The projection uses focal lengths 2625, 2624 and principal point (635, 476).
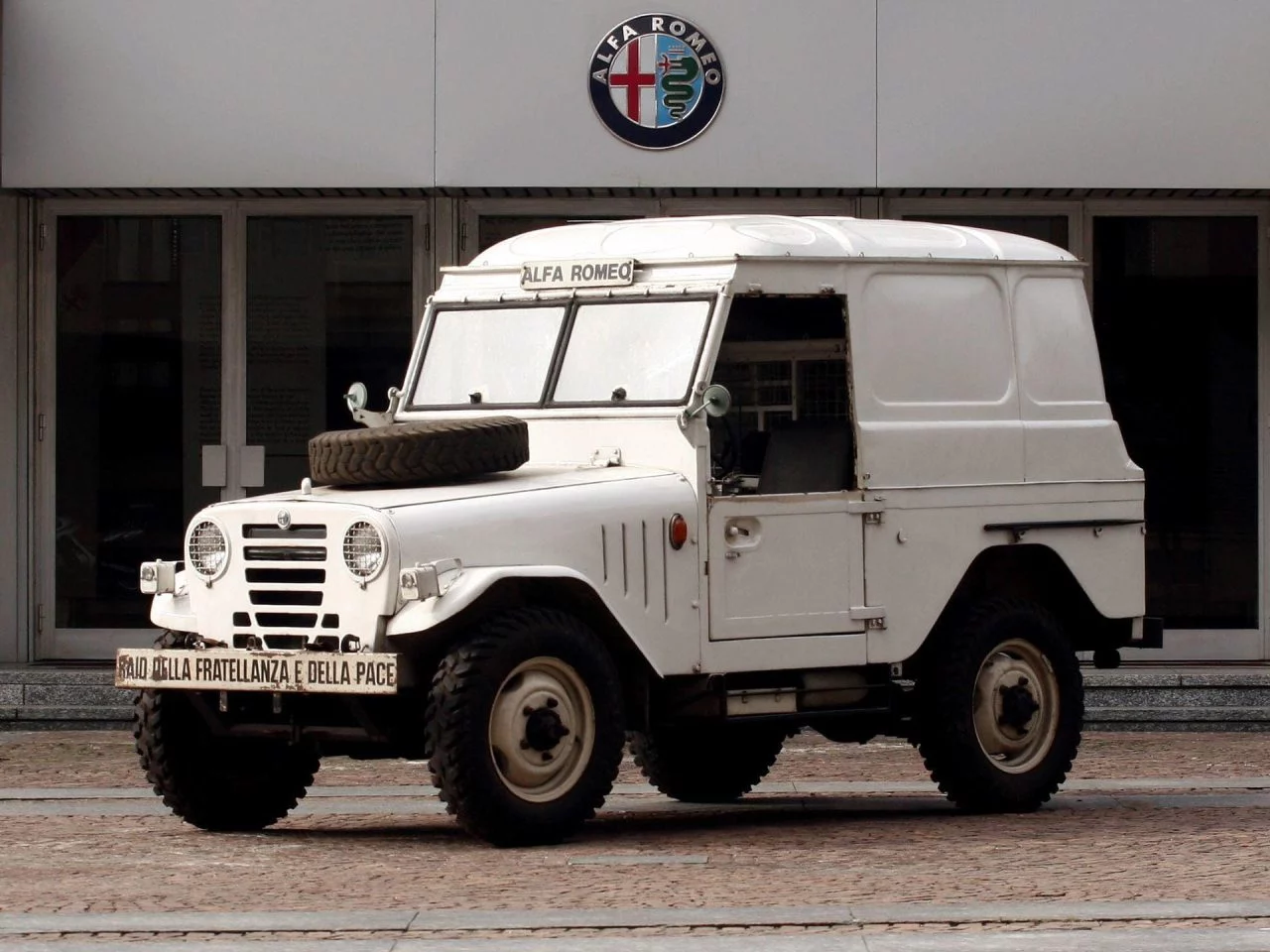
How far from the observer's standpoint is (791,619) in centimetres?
1076

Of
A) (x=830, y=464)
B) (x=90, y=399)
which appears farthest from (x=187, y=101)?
(x=830, y=464)

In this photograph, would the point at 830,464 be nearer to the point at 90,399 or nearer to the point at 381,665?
the point at 381,665

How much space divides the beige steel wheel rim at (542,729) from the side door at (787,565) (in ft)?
2.84

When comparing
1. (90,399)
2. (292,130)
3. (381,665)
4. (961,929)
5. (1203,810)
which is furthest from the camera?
(90,399)

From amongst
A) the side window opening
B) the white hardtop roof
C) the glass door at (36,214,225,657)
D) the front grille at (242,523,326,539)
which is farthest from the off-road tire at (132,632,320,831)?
the glass door at (36,214,225,657)

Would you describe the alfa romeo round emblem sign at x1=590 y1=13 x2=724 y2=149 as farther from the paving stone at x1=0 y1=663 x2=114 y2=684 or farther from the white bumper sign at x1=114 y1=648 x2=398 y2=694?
the white bumper sign at x1=114 y1=648 x2=398 y2=694

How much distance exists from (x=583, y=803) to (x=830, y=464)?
208cm

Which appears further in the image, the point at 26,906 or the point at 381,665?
the point at 381,665

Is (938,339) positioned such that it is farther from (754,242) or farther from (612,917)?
(612,917)

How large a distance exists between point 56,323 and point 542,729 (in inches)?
331

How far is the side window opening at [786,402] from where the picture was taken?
1109 centimetres

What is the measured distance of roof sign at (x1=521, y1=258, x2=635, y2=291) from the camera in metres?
11.0

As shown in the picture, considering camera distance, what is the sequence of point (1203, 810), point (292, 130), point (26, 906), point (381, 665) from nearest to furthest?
1. point (26, 906)
2. point (381, 665)
3. point (1203, 810)
4. point (292, 130)

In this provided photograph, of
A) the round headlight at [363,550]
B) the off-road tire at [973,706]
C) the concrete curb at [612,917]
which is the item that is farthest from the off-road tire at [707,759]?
the concrete curb at [612,917]
